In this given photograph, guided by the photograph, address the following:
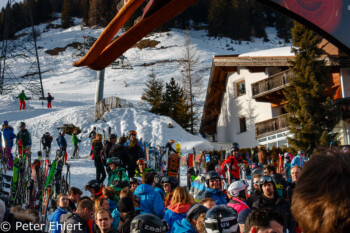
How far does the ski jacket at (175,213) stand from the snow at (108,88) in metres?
9.20

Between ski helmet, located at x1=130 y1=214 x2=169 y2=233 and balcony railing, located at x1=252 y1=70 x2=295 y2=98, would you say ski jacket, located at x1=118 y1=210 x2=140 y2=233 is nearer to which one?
ski helmet, located at x1=130 y1=214 x2=169 y2=233

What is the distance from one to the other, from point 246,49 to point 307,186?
8218 centimetres

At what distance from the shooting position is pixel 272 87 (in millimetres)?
26562

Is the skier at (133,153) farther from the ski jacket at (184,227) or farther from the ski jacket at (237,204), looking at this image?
the ski jacket at (184,227)

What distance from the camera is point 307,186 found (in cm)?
148

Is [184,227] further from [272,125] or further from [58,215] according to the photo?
[272,125]

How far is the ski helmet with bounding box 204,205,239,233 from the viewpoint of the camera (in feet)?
11.5

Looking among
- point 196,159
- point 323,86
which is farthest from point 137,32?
point 323,86

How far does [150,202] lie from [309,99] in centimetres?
1777

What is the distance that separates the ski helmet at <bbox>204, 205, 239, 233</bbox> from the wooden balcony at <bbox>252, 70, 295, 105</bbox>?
20.8 metres

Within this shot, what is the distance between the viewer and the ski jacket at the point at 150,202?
6.10 m

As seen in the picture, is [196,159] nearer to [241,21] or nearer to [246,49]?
[246,49]

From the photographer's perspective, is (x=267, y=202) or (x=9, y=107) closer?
(x=267, y=202)

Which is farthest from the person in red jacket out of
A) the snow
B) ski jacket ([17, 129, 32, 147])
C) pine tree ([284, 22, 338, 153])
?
pine tree ([284, 22, 338, 153])
